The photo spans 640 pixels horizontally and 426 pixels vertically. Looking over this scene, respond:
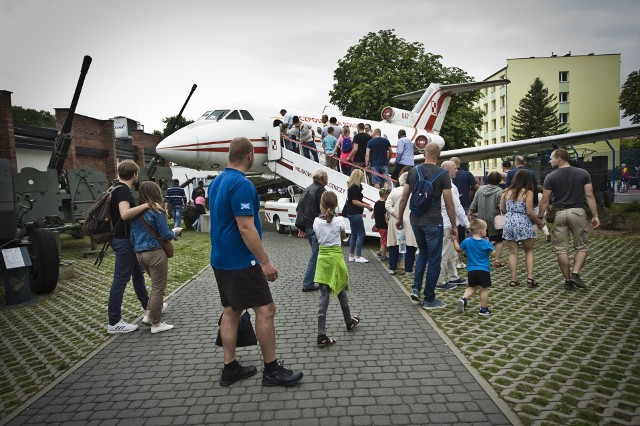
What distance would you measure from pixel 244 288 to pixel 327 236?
145 centimetres

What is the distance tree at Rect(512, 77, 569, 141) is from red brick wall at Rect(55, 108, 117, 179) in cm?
4411

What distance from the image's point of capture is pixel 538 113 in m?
48.2

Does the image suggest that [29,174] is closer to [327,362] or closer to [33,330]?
[33,330]

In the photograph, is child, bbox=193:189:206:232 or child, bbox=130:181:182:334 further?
child, bbox=193:189:206:232

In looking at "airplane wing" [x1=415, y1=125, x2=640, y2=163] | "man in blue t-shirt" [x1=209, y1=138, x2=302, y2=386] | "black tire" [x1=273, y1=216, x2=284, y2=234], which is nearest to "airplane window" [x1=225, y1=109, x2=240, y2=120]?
"black tire" [x1=273, y1=216, x2=284, y2=234]

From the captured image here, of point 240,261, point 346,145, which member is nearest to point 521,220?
point 240,261

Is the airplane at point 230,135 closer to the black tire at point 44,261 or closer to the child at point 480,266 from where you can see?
the black tire at point 44,261

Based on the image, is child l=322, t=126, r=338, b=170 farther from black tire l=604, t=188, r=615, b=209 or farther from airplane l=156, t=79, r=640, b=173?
black tire l=604, t=188, r=615, b=209

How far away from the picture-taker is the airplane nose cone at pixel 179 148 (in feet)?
39.7

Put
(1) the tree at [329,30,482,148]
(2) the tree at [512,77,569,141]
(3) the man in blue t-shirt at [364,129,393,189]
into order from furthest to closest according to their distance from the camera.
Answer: (2) the tree at [512,77,569,141], (1) the tree at [329,30,482,148], (3) the man in blue t-shirt at [364,129,393,189]

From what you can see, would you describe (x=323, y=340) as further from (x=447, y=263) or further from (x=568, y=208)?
(x=568, y=208)

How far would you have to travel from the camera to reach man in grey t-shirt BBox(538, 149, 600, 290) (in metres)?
5.91

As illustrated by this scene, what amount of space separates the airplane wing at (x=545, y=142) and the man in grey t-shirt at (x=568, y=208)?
11.3 m

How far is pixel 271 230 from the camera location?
14.9m
